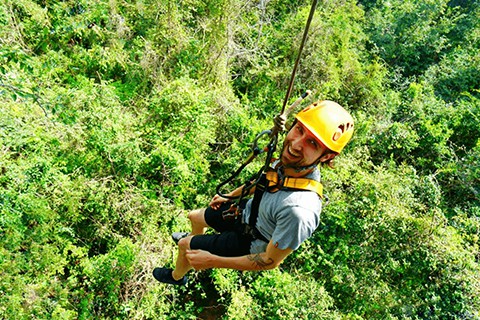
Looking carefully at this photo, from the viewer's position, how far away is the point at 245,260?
7.34ft

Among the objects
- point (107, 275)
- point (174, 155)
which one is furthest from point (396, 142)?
point (107, 275)

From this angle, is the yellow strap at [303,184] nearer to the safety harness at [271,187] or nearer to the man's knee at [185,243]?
the safety harness at [271,187]

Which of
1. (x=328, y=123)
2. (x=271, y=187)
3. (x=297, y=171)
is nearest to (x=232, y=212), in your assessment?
(x=271, y=187)

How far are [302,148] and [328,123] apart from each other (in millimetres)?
202

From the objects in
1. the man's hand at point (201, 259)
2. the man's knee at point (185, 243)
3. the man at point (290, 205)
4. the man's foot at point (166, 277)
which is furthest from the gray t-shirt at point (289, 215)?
the man's foot at point (166, 277)

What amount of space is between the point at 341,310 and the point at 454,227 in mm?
2804

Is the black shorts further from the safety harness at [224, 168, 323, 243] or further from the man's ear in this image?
the man's ear

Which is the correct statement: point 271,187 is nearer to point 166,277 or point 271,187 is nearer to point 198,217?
point 198,217

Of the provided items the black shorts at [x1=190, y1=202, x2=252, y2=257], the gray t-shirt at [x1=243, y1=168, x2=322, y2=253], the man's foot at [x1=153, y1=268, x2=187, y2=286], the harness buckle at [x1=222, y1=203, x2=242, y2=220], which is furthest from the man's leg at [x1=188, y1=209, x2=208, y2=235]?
the gray t-shirt at [x1=243, y1=168, x2=322, y2=253]

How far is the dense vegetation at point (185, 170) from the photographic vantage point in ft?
14.6

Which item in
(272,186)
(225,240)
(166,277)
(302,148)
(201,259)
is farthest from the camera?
(166,277)

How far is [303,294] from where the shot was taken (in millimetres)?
4949

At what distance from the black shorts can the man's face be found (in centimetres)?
65

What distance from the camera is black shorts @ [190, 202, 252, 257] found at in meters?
2.48
